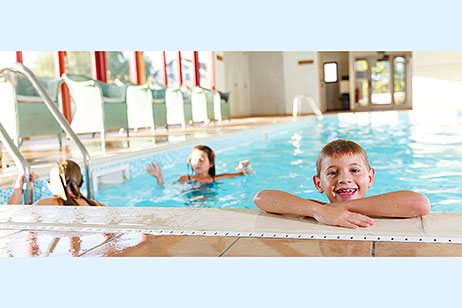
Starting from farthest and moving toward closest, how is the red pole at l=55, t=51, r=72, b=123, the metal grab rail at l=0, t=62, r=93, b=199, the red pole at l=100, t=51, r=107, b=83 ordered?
the red pole at l=100, t=51, r=107, b=83, the red pole at l=55, t=51, r=72, b=123, the metal grab rail at l=0, t=62, r=93, b=199

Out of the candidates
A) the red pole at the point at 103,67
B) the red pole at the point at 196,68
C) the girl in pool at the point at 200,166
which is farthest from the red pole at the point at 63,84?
the red pole at the point at 196,68

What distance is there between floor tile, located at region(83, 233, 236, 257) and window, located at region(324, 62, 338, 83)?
20.4m

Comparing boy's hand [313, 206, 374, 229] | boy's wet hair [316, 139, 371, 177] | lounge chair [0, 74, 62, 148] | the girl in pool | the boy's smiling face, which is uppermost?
lounge chair [0, 74, 62, 148]

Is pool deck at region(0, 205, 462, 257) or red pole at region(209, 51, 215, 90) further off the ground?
red pole at region(209, 51, 215, 90)

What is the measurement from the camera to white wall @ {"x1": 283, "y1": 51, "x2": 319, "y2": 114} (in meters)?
18.1

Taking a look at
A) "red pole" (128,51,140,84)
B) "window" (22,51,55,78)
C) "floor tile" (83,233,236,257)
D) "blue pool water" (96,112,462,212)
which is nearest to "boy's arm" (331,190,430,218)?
"floor tile" (83,233,236,257)

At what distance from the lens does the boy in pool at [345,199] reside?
1.89 meters

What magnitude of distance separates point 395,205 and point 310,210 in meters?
0.32

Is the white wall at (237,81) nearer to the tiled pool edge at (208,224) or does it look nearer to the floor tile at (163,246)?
the tiled pool edge at (208,224)

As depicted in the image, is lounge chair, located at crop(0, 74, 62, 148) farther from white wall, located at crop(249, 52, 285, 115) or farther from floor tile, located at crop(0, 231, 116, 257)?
white wall, located at crop(249, 52, 285, 115)

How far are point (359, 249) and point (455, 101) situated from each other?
51.7ft

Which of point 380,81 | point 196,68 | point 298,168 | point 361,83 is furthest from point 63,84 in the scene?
point 380,81

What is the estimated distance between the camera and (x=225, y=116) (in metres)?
12.3

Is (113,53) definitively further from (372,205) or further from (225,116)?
(372,205)
